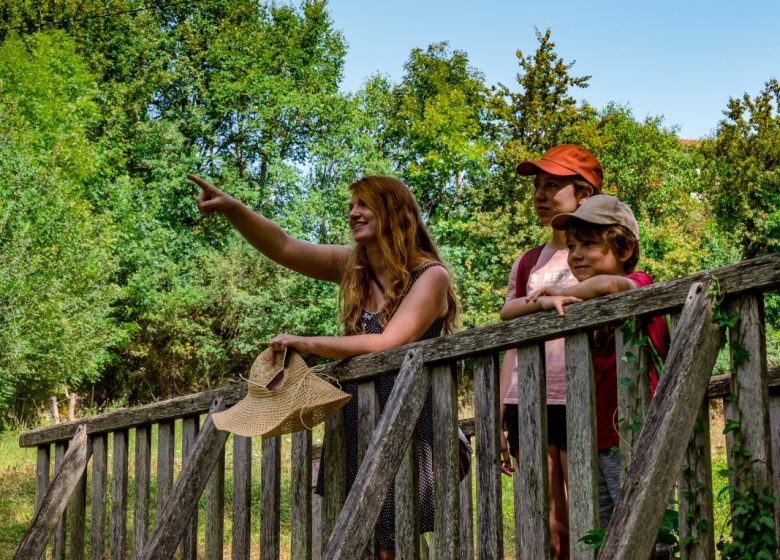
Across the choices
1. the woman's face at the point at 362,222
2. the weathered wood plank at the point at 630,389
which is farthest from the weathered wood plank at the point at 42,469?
the weathered wood plank at the point at 630,389

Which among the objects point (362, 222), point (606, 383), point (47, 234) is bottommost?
point (606, 383)

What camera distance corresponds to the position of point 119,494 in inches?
183

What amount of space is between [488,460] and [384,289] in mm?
851

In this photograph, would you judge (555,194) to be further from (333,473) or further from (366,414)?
A: (333,473)

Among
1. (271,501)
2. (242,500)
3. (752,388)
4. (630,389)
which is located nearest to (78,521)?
(242,500)

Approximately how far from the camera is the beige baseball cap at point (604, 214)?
10.1 feet

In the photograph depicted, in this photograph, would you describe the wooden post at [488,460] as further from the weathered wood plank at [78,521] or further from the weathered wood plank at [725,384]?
the weathered wood plank at [78,521]

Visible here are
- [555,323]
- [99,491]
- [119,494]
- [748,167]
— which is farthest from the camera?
[748,167]

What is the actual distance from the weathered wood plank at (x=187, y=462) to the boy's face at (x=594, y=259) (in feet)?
6.02

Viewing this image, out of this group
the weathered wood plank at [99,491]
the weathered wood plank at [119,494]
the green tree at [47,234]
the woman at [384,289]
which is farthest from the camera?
the green tree at [47,234]

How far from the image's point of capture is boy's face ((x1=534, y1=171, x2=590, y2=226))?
3.84 meters

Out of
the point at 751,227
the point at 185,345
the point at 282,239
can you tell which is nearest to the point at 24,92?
the point at 185,345

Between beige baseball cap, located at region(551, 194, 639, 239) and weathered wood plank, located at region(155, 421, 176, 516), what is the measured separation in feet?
6.92

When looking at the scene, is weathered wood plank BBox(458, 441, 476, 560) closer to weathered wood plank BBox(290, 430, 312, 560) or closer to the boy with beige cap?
the boy with beige cap
